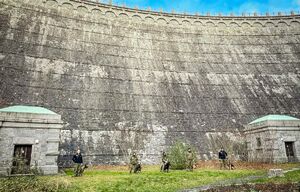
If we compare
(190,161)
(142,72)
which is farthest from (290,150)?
(142,72)

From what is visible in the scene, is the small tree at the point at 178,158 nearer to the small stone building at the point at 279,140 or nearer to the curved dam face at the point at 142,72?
the curved dam face at the point at 142,72

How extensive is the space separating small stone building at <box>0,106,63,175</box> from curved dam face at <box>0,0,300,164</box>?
163 inches

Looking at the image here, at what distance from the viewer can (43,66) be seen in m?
26.7

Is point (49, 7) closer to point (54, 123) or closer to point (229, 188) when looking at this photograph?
point (54, 123)

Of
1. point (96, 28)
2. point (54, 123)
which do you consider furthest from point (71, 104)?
point (96, 28)

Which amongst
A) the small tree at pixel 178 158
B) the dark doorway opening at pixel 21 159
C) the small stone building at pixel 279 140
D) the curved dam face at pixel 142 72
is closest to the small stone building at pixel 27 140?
the dark doorway opening at pixel 21 159

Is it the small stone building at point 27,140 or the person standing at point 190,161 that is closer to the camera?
the small stone building at point 27,140

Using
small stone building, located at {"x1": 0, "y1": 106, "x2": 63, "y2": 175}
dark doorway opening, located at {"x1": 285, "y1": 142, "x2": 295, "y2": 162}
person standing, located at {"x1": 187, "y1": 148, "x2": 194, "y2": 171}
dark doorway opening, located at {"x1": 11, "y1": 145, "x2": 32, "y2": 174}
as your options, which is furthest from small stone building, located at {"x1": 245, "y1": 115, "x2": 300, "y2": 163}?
dark doorway opening, located at {"x1": 11, "y1": 145, "x2": 32, "y2": 174}

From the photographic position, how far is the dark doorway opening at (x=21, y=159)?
15727mm

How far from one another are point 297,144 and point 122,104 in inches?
653

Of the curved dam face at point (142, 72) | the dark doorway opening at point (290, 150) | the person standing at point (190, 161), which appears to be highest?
the curved dam face at point (142, 72)

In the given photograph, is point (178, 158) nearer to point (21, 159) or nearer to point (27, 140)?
point (27, 140)

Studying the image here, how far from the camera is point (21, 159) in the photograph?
16.0 metres

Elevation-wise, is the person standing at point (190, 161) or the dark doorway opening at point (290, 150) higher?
the dark doorway opening at point (290, 150)
